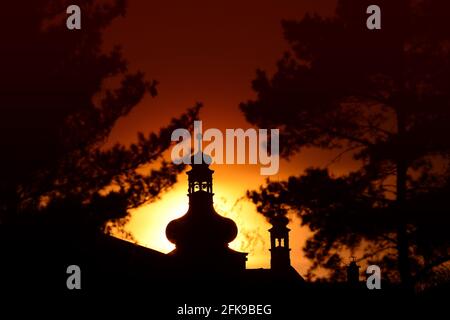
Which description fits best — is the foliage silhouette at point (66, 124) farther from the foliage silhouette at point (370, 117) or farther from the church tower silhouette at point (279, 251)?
the church tower silhouette at point (279, 251)

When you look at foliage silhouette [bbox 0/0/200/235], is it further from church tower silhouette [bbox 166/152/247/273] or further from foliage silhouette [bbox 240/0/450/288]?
church tower silhouette [bbox 166/152/247/273]

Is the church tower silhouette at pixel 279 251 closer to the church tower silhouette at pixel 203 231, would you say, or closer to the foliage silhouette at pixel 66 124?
the church tower silhouette at pixel 203 231

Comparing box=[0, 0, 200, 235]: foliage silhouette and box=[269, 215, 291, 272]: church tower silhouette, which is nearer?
box=[0, 0, 200, 235]: foliage silhouette

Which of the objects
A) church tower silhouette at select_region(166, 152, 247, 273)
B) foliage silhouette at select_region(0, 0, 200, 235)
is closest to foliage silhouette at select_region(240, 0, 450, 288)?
foliage silhouette at select_region(0, 0, 200, 235)

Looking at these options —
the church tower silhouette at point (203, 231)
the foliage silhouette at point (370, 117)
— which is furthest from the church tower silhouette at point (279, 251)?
the foliage silhouette at point (370, 117)

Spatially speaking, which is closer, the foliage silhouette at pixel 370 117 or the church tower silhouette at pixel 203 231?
the foliage silhouette at pixel 370 117

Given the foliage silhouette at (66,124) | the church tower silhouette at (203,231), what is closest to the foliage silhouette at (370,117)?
the foliage silhouette at (66,124)

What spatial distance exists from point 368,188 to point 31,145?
7.58 m

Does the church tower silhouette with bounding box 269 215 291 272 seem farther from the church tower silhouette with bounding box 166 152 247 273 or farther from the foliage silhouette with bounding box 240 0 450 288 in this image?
the foliage silhouette with bounding box 240 0 450 288

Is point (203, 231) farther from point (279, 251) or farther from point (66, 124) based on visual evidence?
point (66, 124)

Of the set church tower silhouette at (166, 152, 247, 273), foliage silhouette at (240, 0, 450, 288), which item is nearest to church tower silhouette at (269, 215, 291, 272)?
church tower silhouette at (166, 152, 247, 273)

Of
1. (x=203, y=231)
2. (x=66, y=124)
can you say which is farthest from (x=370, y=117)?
(x=203, y=231)
